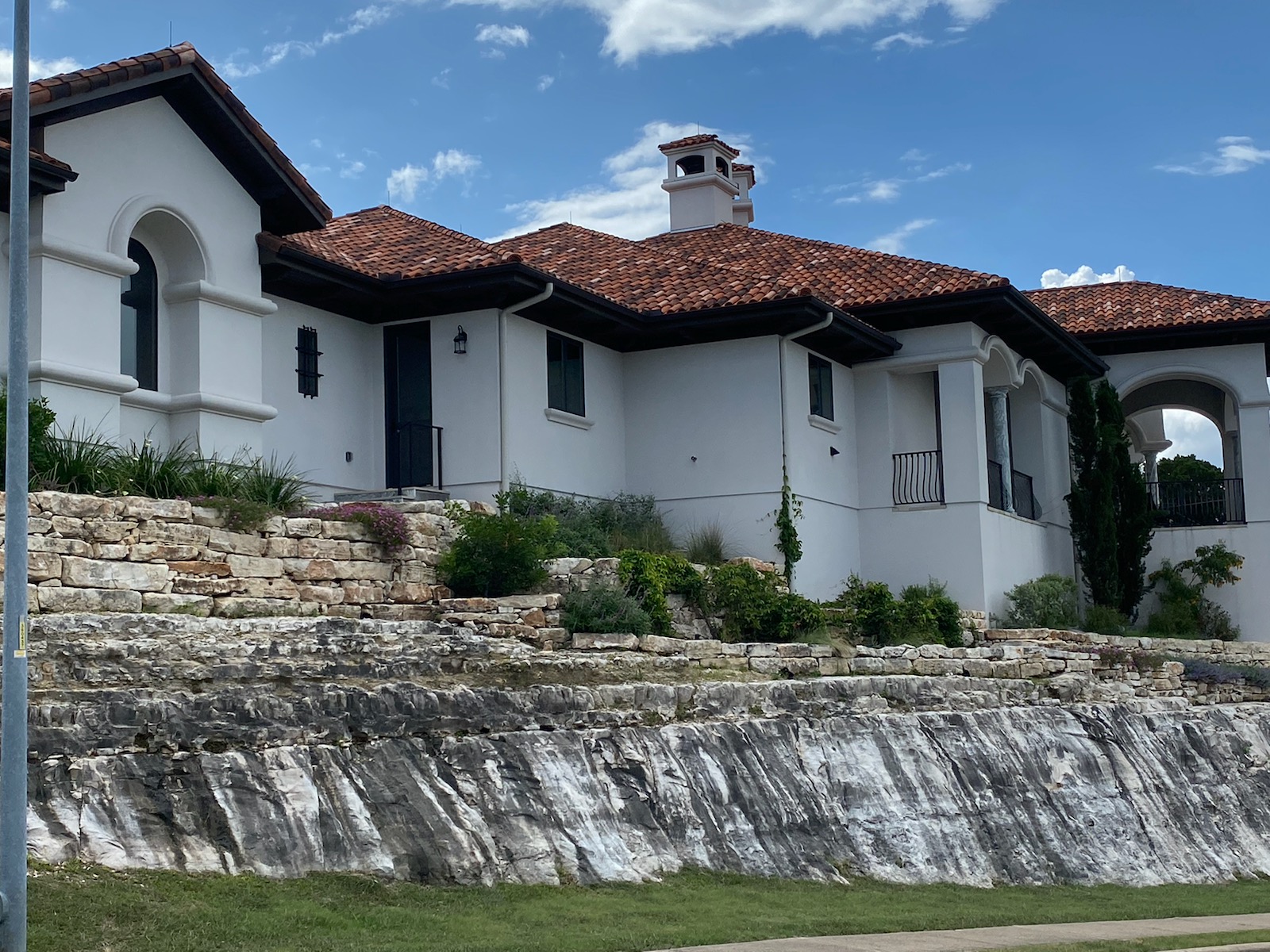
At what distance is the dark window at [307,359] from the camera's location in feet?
67.1

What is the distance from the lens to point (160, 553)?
13914 mm

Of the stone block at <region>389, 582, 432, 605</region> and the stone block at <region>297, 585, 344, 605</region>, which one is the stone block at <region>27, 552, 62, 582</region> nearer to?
the stone block at <region>297, 585, 344, 605</region>

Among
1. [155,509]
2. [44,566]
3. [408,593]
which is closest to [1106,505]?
[408,593]

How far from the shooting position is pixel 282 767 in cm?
1041

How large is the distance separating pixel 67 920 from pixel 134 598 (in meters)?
5.37

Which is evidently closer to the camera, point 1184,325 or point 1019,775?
point 1019,775

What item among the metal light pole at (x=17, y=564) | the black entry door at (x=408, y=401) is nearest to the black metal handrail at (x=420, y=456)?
the black entry door at (x=408, y=401)

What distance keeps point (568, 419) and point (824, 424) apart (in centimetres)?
453

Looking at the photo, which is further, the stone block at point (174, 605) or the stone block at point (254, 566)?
the stone block at point (254, 566)

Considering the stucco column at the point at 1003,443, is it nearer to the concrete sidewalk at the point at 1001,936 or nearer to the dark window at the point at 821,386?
the dark window at the point at 821,386

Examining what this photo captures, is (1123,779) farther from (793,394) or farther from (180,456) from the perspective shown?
(180,456)

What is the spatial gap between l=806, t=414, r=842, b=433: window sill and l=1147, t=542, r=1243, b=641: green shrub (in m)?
7.84

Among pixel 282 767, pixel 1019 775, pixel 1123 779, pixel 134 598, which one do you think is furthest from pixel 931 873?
pixel 134 598

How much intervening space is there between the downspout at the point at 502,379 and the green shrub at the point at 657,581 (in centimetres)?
331
